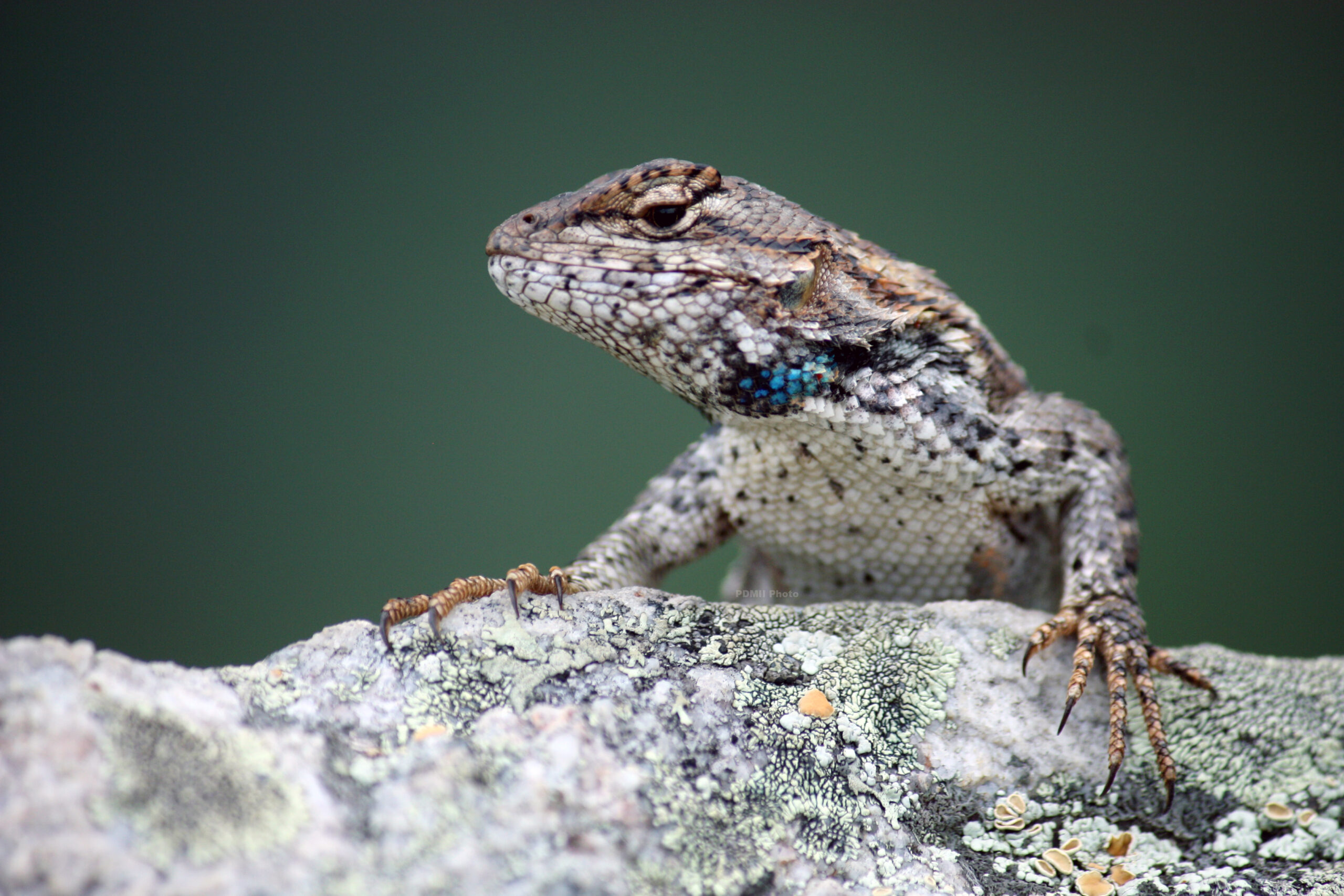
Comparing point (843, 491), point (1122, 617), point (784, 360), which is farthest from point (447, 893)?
point (1122, 617)

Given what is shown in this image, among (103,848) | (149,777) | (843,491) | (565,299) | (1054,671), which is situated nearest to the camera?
(103,848)

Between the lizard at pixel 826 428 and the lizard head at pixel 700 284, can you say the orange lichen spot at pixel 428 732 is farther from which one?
the lizard head at pixel 700 284

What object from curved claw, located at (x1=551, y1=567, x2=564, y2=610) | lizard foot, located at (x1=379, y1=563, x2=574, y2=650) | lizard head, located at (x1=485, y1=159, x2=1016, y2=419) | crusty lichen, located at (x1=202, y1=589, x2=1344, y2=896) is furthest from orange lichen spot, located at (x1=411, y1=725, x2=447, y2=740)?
lizard head, located at (x1=485, y1=159, x2=1016, y2=419)

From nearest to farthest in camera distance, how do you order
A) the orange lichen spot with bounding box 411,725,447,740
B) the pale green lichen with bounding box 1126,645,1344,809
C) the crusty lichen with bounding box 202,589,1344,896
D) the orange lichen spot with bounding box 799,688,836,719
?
the crusty lichen with bounding box 202,589,1344,896, the orange lichen spot with bounding box 411,725,447,740, the orange lichen spot with bounding box 799,688,836,719, the pale green lichen with bounding box 1126,645,1344,809

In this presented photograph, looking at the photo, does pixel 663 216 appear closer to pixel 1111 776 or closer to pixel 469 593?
pixel 469 593

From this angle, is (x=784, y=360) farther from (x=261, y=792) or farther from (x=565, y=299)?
(x=261, y=792)

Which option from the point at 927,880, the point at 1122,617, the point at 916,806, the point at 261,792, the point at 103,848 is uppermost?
the point at 1122,617

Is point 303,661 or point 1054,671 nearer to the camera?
point 303,661

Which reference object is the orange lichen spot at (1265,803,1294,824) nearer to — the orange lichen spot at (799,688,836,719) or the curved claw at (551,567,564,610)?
the orange lichen spot at (799,688,836,719)
